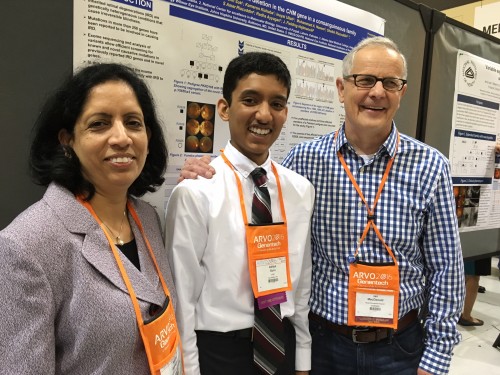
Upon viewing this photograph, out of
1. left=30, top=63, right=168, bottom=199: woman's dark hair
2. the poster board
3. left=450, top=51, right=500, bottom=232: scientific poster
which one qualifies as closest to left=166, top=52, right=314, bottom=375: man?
left=30, top=63, right=168, bottom=199: woman's dark hair

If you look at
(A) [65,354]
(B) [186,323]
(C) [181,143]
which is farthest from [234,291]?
(C) [181,143]

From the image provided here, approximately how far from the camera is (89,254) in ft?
2.89

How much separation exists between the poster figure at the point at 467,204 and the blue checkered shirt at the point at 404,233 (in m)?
1.32

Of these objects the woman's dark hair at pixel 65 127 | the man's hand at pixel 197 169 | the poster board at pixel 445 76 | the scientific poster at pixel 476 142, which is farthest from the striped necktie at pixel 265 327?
the scientific poster at pixel 476 142

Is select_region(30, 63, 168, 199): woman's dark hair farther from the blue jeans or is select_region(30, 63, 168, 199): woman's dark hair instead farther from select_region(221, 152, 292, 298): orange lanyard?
the blue jeans

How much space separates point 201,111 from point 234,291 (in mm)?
744

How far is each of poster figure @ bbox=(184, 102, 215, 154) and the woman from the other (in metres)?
0.40

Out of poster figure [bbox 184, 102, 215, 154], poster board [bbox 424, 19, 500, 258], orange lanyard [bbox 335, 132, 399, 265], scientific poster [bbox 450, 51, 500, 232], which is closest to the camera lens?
orange lanyard [bbox 335, 132, 399, 265]

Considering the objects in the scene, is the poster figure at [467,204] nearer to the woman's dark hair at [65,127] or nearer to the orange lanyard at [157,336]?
the orange lanyard at [157,336]

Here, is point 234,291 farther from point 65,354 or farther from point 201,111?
point 201,111

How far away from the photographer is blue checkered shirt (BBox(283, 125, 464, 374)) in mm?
1414

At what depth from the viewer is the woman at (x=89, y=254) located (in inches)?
30.4

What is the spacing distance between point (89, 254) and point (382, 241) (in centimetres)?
100

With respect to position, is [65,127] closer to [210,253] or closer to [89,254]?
[89,254]
